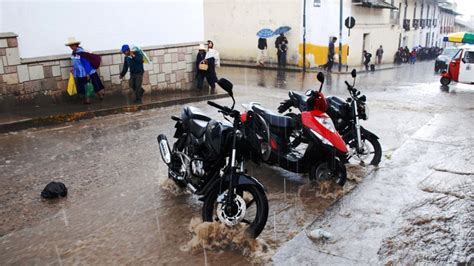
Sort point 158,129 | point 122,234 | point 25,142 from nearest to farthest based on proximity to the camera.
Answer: point 122,234, point 25,142, point 158,129

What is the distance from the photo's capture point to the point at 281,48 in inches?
1011

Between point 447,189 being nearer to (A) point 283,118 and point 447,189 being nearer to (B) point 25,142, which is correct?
(A) point 283,118

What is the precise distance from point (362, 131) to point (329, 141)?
1504 mm

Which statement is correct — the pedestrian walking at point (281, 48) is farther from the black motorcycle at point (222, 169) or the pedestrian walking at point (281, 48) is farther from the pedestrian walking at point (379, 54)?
the black motorcycle at point (222, 169)

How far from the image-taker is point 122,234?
4492 mm

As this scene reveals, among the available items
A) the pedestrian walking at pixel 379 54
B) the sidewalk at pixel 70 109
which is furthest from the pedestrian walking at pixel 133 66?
the pedestrian walking at pixel 379 54

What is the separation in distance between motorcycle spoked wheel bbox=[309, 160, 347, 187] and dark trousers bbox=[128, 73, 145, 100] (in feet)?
21.5

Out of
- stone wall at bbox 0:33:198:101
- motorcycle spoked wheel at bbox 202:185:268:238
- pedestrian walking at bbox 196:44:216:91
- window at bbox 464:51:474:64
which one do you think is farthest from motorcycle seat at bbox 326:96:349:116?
window at bbox 464:51:474:64

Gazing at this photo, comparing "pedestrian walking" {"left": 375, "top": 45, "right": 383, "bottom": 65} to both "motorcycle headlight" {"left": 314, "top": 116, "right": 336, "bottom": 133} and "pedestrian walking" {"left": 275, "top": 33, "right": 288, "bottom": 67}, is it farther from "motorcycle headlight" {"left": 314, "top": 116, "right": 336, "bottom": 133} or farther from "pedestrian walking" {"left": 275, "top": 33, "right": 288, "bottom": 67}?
"motorcycle headlight" {"left": 314, "top": 116, "right": 336, "bottom": 133}

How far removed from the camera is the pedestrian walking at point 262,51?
2605 cm

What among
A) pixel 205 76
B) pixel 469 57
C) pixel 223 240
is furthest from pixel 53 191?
pixel 469 57

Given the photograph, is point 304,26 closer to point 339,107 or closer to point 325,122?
point 339,107

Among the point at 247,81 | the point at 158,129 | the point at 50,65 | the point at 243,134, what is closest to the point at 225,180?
the point at 243,134

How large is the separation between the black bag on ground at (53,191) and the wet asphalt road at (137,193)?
9 cm
